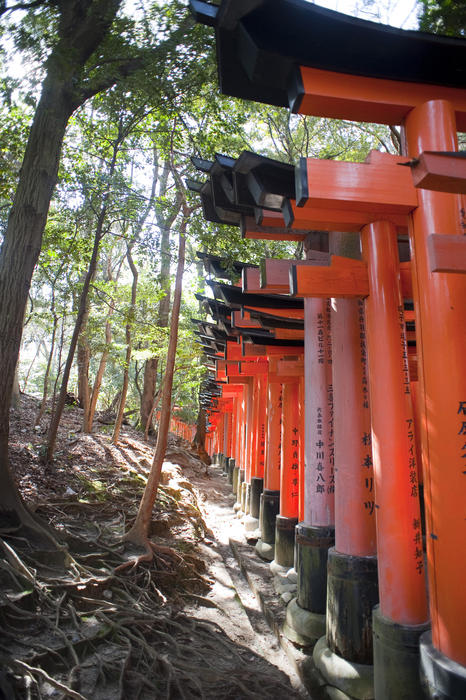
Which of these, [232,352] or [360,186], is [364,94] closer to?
[360,186]

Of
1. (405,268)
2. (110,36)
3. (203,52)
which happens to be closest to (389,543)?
(405,268)

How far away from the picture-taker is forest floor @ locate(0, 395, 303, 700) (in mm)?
3535

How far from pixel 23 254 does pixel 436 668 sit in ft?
18.8

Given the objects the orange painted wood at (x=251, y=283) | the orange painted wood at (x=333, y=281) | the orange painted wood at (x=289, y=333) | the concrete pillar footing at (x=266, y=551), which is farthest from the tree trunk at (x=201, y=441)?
the orange painted wood at (x=333, y=281)

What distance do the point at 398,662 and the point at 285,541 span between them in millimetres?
4188

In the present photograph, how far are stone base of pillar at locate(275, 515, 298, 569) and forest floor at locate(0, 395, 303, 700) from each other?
0.76 metres

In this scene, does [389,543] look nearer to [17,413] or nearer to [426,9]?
[426,9]

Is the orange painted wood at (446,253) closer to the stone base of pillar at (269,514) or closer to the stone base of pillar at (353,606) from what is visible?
the stone base of pillar at (353,606)

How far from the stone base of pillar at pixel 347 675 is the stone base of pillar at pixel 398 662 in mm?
541

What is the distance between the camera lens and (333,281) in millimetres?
3498

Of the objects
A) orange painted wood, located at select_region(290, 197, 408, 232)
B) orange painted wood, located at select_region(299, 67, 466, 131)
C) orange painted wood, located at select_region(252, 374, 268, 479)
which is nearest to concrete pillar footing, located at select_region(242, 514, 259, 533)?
orange painted wood, located at select_region(252, 374, 268, 479)

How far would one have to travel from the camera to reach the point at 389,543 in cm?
319

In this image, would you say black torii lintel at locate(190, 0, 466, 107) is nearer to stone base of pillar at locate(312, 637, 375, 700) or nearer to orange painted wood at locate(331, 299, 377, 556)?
orange painted wood at locate(331, 299, 377, 556)

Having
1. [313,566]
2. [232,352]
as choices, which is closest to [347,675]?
[313,566]
